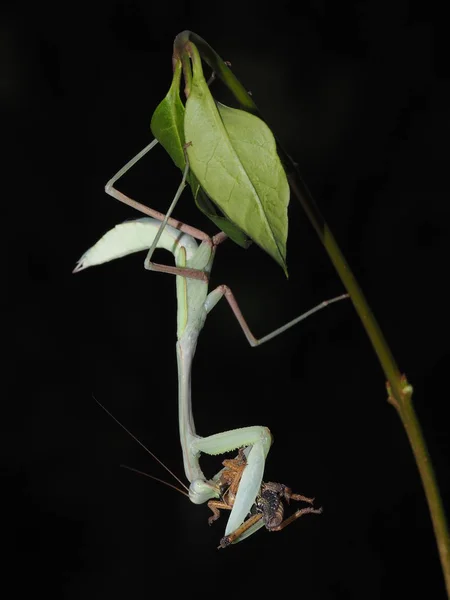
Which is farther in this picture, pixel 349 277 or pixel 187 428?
pixel 187 428

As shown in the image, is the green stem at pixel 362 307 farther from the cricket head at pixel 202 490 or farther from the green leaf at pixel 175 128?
the cricket head at pixel 202 490

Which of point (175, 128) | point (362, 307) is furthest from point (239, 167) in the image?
point (362, 307)

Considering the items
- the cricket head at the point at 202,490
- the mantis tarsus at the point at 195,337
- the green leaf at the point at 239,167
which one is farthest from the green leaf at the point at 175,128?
the cricket head at the point at 202,490

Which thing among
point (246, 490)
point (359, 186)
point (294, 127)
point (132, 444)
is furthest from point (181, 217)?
point (246, 490)

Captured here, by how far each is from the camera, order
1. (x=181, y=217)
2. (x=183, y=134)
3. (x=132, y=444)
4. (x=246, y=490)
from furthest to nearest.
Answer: (x=132, y=444) → (x=181, y=217) → (x=246, y=490) → (x=183, y=134)

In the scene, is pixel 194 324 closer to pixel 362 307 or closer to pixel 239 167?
pixel 362 307

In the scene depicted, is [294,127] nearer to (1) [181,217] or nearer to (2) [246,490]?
(1) [181,217]

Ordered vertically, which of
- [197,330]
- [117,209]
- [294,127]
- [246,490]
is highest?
[294,127]

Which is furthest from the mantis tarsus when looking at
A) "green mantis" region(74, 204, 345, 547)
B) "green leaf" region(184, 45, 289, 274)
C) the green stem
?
"green leaf" region(184, 45, 289, 274)
